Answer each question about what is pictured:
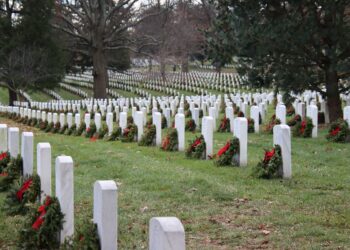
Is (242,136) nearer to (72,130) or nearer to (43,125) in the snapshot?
(72,130)

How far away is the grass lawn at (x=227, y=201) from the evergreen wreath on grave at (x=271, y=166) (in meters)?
0.15

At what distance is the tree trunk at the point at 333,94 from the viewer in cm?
1502

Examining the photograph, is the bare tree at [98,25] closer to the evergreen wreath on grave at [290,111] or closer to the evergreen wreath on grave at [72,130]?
the evergreen wreath on grave at [72,130]

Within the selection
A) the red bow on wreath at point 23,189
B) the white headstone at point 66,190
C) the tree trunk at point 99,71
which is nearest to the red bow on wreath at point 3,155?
the red bow on wreath at point 23,189

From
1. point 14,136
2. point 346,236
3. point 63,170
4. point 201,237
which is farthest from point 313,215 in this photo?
point 14,136

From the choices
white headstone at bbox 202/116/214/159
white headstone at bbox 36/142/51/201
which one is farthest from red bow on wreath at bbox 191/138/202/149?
white headstone at bbox 36/142/51/201

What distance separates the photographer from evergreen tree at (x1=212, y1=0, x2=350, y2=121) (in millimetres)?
13375

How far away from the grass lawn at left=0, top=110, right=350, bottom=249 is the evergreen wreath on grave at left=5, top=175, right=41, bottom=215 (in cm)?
16

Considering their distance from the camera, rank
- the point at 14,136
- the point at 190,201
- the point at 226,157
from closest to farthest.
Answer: the point at 190,201
the point at 14,136
the point at 226,157

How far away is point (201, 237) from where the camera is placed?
5.56 meters

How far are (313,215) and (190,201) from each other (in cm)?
154

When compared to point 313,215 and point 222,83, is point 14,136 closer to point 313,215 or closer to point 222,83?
point 313,215

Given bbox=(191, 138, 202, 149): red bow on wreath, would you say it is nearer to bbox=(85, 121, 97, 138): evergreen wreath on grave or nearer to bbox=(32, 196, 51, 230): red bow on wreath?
bbox=(32, 196, 51, 230): red bow on wreath

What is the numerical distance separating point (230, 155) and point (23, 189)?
12.5 ft
